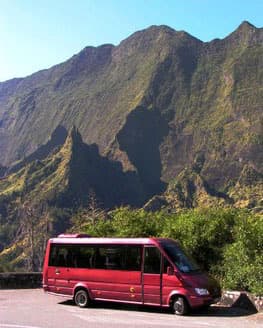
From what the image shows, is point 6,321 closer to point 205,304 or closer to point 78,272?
point 78,272

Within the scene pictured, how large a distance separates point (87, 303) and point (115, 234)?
6.84 m

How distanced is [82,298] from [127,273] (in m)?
1.92

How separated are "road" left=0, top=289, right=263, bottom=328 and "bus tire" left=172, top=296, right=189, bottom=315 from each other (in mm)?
209

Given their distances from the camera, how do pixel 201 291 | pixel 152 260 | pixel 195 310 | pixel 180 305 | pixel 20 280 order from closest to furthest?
pixel 201 291
pixel 180 305
pixel 195 310
pixel 152 260
pixel 20 280

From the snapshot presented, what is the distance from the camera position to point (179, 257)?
15711mm

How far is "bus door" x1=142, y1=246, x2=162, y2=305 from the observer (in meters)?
15.4

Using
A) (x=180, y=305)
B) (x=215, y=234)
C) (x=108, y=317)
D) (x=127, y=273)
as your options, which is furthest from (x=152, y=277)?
(x=215, y=234)

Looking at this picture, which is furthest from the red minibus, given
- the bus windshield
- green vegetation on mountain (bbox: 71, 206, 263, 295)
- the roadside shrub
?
green vegetation on mountain (bbox: 71, 206, 263, 295)

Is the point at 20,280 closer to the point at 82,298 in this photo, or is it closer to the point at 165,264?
the point at 82,298

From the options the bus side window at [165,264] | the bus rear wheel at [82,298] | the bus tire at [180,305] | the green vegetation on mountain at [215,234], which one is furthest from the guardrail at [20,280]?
the bus tire at [180,305]

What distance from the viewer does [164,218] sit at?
2384 centimetres

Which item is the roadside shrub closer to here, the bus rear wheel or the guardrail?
the bus rear wheel

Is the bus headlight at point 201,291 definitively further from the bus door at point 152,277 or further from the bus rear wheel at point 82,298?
the bus rear wheel at point 82,298

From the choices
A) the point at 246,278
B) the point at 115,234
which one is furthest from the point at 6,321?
the point at 115,234
